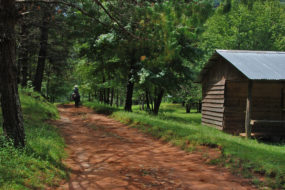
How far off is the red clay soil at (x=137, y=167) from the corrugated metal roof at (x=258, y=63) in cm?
591

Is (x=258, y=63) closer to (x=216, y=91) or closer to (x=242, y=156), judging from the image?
(x=216, y=91)

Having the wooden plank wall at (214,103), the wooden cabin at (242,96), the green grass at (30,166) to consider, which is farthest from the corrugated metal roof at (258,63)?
the green grass at (30,166)

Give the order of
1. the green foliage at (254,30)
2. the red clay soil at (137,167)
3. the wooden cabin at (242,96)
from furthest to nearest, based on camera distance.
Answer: the green foliage at (254,30) → the wooden cabin at (242,96) → the red clay soil at (137,167)

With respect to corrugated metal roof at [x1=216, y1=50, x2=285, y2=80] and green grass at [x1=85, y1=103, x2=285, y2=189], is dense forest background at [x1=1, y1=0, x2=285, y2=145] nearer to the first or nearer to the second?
corrugated metal roof at [x1=216, y1=50, x2=285, y2=80]

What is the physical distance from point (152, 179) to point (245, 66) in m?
9.48

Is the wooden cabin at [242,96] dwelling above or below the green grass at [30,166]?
above

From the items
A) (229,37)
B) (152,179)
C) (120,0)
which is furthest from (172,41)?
(229,37)

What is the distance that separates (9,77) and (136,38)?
3.44 meters

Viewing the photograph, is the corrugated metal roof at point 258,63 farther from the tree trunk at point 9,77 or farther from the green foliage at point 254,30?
the green foliage at point 254,30

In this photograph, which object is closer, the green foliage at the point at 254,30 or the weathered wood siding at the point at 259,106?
the weathered wood siding at the point at 259,106

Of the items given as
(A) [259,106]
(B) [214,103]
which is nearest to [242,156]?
(A) [259,106]

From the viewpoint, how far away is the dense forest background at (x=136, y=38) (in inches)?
221

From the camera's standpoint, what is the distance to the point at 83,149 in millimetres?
8164

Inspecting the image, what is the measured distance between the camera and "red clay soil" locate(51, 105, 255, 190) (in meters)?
5.22
